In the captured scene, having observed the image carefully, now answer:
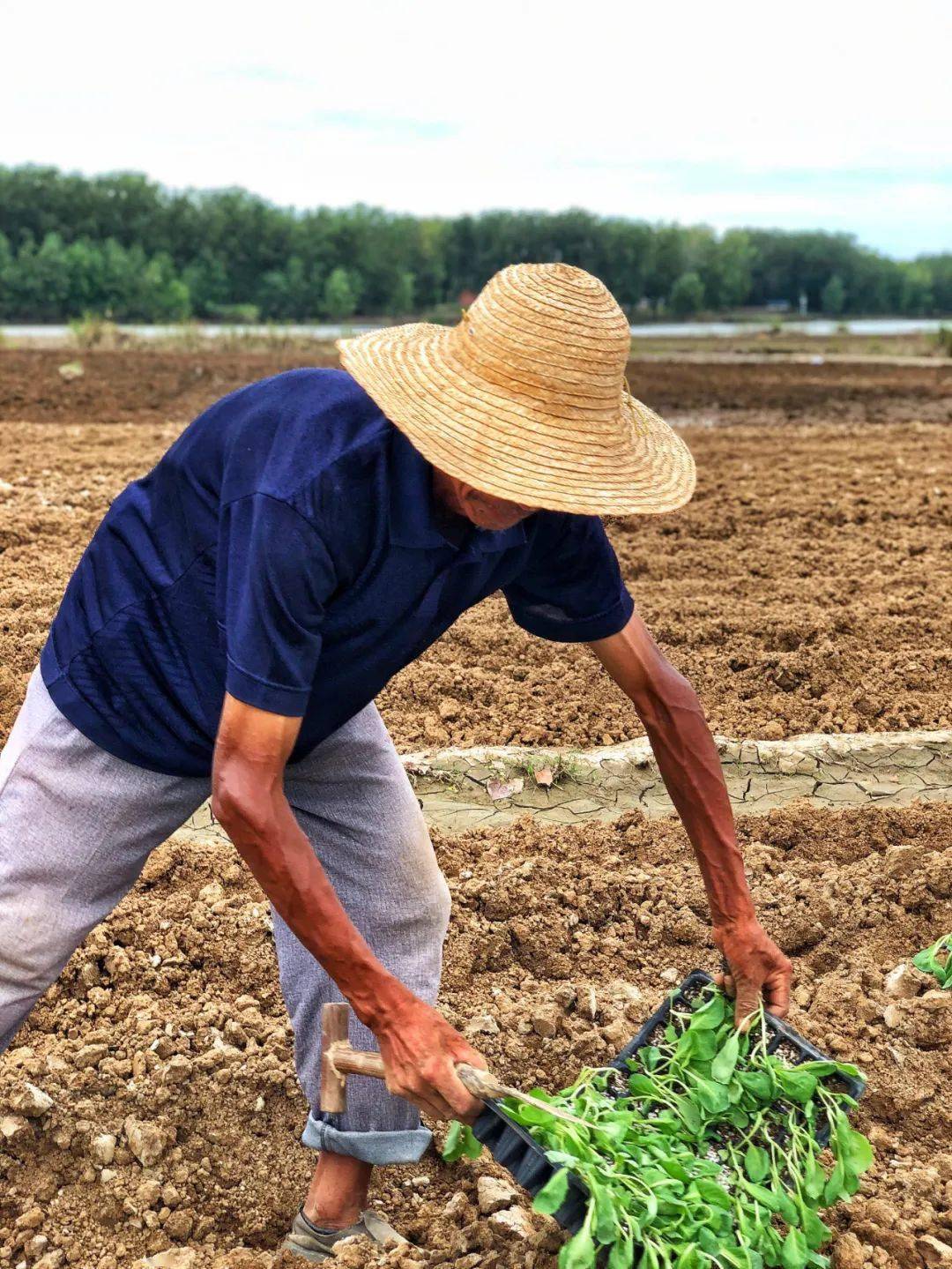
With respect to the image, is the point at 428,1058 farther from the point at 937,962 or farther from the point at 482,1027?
the point at 937,962

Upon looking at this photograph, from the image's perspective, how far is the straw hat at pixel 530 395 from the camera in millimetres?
1941

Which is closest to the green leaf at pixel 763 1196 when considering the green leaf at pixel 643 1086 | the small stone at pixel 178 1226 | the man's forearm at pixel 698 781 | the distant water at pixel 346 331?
the green leaf at pixel 643 1086

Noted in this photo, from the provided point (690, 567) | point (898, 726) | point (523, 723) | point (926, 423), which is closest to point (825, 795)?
point (898, 726)

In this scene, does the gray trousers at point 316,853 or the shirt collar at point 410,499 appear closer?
the shirt collar at point 410,499

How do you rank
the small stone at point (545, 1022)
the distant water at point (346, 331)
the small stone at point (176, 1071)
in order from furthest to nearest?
1. the distant water at point (346, 331)
2. the small stone at point (545, 1022)
3. the small stone at point (176, 1071)

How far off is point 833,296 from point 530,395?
170ft

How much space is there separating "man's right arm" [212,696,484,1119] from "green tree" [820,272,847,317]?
5156cm

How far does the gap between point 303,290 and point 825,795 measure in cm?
4141

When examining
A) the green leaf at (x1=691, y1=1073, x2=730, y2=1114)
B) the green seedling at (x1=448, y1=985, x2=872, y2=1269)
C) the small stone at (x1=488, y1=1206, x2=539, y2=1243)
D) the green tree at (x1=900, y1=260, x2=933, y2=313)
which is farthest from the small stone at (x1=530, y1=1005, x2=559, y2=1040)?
the green tree at (x1=900, y1=260, x2=933, y2=313)

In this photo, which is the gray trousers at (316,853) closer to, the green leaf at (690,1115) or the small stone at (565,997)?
the green leaf at (690,1115)

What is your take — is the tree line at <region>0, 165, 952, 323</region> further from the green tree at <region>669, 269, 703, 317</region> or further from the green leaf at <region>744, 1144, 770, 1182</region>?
the green leaf at <region>744, 1144, 770, 1182</region>

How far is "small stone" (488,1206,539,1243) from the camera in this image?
2.46 meters

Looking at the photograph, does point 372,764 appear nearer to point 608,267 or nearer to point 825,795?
point 825,795

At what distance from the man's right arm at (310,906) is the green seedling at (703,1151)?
0.49 ft
